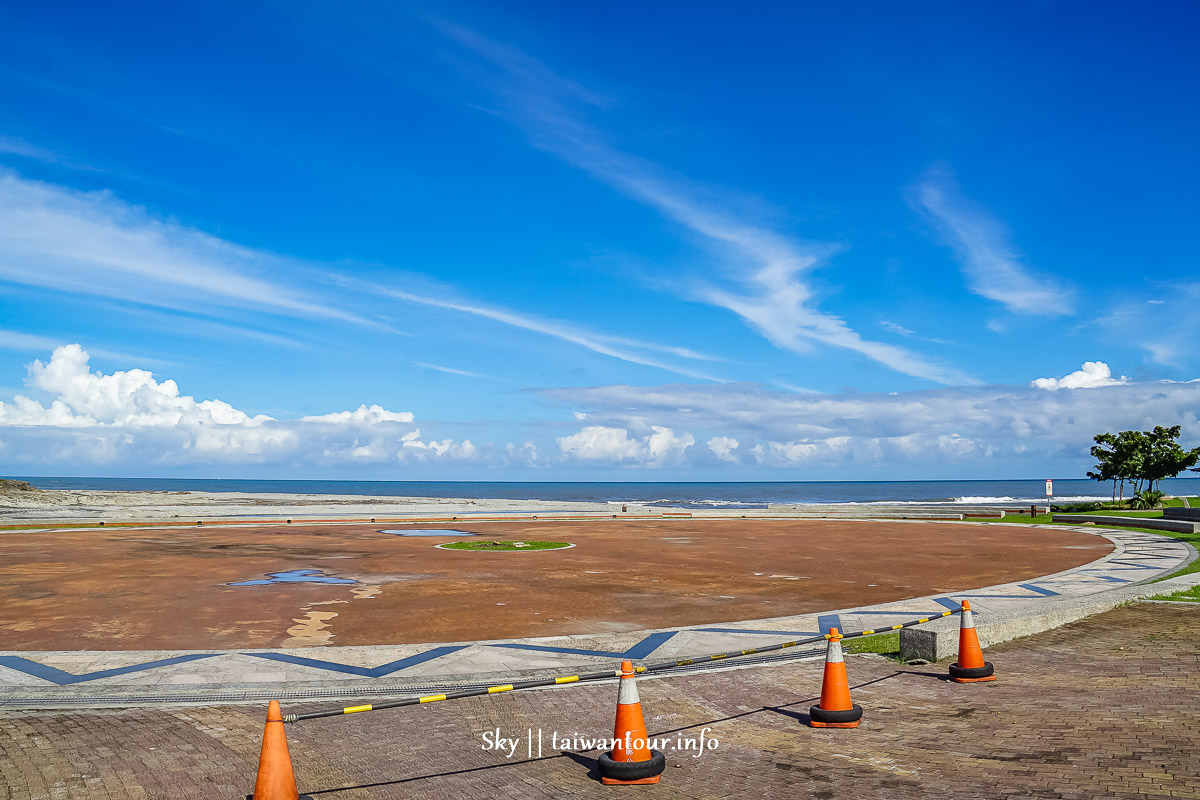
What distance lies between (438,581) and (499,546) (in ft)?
24.8

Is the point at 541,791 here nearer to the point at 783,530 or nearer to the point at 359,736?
the point at 359,736

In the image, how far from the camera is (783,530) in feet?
106

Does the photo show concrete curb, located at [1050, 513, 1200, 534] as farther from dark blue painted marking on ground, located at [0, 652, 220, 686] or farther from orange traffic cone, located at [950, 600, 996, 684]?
dark blue painted marking on ground, located at [0, 652, 220, 686]

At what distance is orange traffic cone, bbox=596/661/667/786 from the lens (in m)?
5.48

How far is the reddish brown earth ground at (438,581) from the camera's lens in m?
10.9

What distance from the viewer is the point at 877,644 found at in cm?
977

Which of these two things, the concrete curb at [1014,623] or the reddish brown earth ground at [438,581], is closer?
the concrete curb at [1014,623]

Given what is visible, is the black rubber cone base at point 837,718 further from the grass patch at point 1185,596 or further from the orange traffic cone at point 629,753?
the grass patch at point 1185,596

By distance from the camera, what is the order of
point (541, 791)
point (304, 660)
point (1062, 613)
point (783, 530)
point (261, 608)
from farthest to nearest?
1. point (783, 530)
2. point (261, 608)
3. point (1062, 613)
4. point (304, 660)
5. point (541, 791)

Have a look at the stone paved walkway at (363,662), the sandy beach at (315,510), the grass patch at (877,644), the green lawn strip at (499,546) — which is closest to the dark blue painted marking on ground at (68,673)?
the stone paved walkway at (363,662)

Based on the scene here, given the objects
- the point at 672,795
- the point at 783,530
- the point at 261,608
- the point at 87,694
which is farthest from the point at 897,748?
the point at 783,530

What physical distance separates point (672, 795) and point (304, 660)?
205 inches

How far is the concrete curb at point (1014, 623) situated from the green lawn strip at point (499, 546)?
1403 centimetres

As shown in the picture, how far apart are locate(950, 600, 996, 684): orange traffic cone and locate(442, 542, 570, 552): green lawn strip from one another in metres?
15.5
